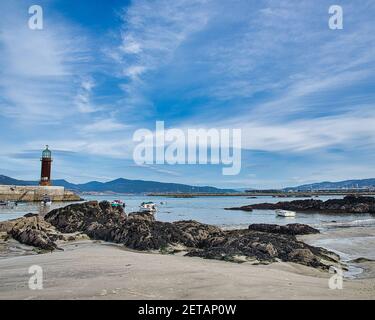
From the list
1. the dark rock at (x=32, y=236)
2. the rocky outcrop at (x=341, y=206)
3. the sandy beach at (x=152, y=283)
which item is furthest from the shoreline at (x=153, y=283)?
the rocky outcrop at (x=341, y=206)

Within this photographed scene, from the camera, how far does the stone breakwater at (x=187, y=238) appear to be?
16.7 meters

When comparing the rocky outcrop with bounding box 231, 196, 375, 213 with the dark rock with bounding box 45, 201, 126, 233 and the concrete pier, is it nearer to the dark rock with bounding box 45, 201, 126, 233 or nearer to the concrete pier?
the dark rock with bounding box 45, 201, 126, 233

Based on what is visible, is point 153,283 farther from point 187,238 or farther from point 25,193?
point 25,193

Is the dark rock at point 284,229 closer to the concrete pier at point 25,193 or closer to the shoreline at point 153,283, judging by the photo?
the shoreline at point 153,283

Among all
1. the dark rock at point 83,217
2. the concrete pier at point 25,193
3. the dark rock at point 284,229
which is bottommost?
the dark rock at point 284,229

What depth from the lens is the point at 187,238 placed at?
2230 cm

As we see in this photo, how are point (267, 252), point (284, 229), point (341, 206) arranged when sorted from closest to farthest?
point (267, 252)
point (284, 229)
point (341, 206)

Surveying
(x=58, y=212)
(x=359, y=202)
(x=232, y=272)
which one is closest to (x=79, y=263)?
(x=232, y=272)

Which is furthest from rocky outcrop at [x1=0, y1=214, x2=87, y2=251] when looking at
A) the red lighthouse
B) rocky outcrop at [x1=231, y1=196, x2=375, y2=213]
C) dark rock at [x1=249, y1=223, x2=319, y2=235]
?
the red lighthouse

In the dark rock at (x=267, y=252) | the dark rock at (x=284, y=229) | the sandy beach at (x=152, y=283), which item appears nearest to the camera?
the sandy beach at (x=152, y=283)

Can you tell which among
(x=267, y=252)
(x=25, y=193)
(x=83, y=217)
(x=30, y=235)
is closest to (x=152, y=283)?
(x=267, y=252)

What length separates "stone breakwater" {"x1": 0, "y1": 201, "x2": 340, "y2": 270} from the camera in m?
16.7
